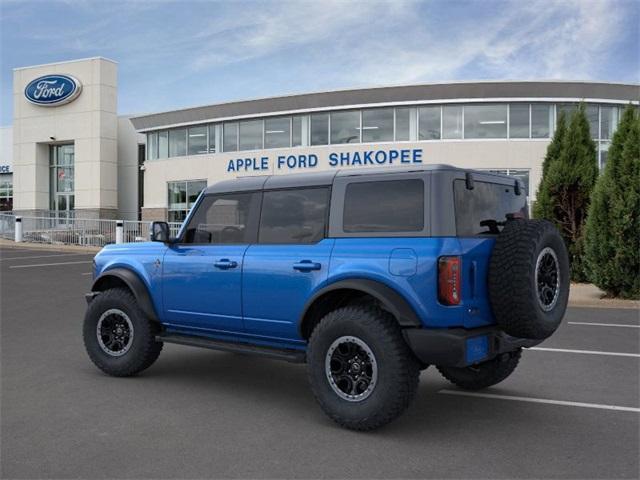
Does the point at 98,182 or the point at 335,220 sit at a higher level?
the point at 98,182

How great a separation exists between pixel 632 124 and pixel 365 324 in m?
10.8

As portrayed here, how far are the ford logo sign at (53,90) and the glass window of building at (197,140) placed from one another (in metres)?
8.33

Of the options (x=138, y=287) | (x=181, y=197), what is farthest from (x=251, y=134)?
(x=138, y=287)

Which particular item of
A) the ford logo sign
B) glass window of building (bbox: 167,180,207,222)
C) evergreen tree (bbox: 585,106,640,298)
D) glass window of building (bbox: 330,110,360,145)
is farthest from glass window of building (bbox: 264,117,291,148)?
evergreen tree (bbox: 585,106,640,298)

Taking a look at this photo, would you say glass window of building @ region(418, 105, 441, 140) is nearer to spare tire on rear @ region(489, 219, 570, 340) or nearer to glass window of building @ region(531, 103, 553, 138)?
glass window of building @ region(531, 103, 553, 138)

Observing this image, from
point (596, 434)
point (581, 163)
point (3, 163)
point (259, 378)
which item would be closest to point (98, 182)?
point (3, 163)

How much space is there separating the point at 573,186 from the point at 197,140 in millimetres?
22064

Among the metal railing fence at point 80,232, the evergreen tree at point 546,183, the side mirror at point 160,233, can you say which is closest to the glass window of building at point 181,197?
the metal railing fence at point 80,232

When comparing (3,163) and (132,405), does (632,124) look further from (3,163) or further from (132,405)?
(3,163)

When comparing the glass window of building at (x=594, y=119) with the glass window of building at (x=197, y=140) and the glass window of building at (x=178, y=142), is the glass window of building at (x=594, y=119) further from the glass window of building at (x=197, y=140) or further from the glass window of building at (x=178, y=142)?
the glass window of building at (x=178, y=142)

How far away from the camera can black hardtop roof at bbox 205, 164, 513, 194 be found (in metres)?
4.86

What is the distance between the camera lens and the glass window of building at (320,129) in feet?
96.5

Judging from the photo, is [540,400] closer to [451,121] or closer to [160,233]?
[160,233]

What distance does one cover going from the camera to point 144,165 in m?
35.3
